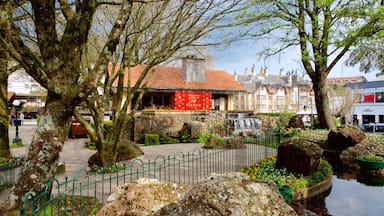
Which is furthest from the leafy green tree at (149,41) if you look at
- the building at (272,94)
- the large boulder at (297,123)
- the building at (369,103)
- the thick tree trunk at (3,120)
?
the building at (272,94)

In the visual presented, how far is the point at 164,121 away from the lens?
17484mm

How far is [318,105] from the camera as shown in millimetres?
15266

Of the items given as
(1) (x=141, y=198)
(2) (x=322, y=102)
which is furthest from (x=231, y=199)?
(2) (x=322, y=102)

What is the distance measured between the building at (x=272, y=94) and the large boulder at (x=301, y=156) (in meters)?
39.2

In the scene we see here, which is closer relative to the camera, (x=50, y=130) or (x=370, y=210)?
(x=50, y=130)

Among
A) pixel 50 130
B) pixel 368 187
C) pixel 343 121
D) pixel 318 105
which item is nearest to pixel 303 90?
pixel 343 121

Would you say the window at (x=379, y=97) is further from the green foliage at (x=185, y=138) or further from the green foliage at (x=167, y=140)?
the green foliage at (x=167, y=140)

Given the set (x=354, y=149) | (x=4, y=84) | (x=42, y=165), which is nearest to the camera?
(x=42, y=165)

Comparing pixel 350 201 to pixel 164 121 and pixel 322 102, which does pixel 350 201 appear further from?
pixel 164 121

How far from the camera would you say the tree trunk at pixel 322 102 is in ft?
48.8

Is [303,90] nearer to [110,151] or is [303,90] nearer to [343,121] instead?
[343,121]

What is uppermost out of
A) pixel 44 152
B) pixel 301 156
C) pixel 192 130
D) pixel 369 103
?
pixel 369 103

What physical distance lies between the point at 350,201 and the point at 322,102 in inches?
381

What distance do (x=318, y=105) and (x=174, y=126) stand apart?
9.36 meters
